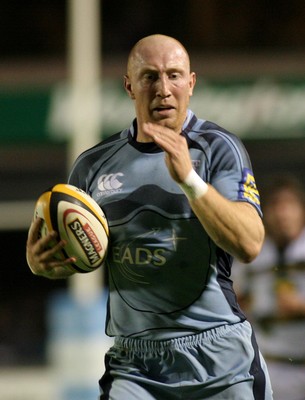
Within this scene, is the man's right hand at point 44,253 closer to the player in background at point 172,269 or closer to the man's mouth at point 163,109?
the player in background at point 172,269

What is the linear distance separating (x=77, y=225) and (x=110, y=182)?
0.60 ft

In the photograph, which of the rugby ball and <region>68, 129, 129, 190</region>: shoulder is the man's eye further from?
the rugby ball

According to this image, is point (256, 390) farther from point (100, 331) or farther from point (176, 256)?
point (100, 331)

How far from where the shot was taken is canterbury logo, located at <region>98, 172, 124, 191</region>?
3854 millimetres

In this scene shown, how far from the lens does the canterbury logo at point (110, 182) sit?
12.6 feet

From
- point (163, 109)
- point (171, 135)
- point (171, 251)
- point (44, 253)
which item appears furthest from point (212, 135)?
point (44, 253)

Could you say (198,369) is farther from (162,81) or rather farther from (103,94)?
(103,94)

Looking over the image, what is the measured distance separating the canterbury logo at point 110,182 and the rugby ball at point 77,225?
77mm

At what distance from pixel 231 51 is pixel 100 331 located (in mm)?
4840

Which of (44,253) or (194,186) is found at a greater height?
(194,186)

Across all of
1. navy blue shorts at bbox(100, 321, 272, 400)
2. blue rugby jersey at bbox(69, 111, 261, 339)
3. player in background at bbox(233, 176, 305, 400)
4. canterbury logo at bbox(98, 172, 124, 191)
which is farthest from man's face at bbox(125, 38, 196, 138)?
player in background at bbox(233, 176, 305, 400)

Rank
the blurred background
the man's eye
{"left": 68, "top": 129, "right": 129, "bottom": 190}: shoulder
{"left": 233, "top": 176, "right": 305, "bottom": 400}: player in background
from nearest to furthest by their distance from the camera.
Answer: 1. the man's eye
2. {"left": 68, "top": 129, "right": 129, "bottom": 190}: shoulder
3. {"left": 233, "top": 176, "right": 305, "bottom": 400}: player in background
4. the blurred background

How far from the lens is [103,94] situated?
9984mm

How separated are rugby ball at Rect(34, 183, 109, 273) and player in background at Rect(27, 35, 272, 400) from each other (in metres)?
0.04
